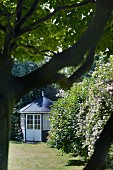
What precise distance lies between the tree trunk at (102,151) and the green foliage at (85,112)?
6.71 m

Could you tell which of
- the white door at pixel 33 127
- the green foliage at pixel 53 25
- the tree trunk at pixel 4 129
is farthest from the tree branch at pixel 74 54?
the white door at pixel 33 127

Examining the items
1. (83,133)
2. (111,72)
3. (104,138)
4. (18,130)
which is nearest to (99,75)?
(111,72)

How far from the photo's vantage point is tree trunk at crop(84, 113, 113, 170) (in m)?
2.06

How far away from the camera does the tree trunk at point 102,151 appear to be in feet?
6.75

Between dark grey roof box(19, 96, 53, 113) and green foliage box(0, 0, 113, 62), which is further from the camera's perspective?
dark grey roof box(19, 96, 53, 113)

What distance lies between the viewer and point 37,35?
16.9 ft

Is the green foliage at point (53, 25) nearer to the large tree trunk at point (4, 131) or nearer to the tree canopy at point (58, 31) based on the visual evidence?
the tree canopy at point (58, 31)

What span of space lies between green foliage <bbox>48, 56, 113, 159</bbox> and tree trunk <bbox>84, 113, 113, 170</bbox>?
6.71 meters

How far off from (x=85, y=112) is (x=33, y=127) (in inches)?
714

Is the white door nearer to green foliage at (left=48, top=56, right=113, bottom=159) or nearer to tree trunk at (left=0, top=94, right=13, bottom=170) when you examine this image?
green foliage at (left=48, top=56, right=113, bottom=159)

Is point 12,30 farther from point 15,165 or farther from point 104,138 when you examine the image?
point 15,165

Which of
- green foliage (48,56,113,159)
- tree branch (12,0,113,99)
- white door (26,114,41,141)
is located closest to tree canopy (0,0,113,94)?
tree branch (12,0,113,99)

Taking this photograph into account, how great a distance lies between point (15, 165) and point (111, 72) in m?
6.21

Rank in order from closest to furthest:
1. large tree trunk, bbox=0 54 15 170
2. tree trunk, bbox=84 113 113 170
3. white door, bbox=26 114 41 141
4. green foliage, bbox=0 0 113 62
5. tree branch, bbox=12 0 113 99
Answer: tree trunk, bbox=84 113 113 170, tree branch, bbox=12 0 113 99, large tree trunk, bbox=0 54 15 170, green foliage, bbox=0 0 113 62, white door, bbox=26 114 41 141
